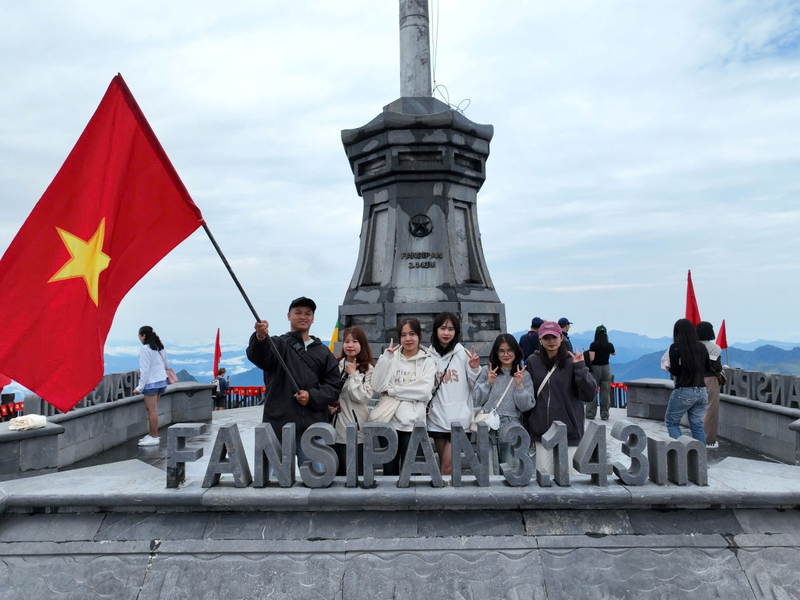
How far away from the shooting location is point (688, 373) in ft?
23.1

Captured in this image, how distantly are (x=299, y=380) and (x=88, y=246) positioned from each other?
2039mm

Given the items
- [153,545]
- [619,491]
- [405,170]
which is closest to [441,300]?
[405,170]

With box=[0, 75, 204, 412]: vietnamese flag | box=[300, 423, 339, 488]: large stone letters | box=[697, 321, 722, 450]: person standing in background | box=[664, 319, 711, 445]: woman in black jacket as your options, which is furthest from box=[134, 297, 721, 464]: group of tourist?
box=[697, 321, 722, 450]: person standing in background

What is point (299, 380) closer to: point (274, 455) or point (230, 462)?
point (274, 455)

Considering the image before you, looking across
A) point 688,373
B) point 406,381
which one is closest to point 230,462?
point 406,381

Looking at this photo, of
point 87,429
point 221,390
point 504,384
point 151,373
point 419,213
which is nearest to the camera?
point 504,384

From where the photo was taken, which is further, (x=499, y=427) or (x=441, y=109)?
(x=441, y=109)

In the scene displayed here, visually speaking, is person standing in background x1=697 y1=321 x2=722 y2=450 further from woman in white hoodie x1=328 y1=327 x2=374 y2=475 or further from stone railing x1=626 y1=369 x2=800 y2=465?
woman in white hoodie x1=328 y1=327 x2=374 y2=475

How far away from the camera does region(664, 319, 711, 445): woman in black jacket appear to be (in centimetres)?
700

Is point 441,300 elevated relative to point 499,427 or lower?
elevated

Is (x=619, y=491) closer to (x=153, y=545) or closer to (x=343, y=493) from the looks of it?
(x=343, y=493)

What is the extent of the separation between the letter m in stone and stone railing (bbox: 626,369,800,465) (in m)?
3.71

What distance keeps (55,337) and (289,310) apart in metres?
1.86

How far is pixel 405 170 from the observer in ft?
33.6
